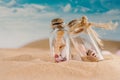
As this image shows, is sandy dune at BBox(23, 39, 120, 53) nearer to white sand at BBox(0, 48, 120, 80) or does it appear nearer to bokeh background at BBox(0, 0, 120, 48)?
bokeh background at BBox(0, 0, 120, 48)

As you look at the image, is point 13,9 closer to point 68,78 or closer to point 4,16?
point 4,16

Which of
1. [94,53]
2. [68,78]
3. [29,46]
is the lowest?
[68,78]

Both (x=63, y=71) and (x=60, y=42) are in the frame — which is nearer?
(x=63, y=71)

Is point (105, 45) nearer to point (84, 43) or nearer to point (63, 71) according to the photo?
point (84, 43)

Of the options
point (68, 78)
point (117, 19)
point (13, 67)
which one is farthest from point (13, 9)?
point (68, 78)

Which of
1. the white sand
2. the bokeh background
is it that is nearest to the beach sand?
the white sand

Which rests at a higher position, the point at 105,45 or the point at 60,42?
the point at 105,45

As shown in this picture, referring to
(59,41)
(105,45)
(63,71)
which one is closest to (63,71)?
(63,71)
